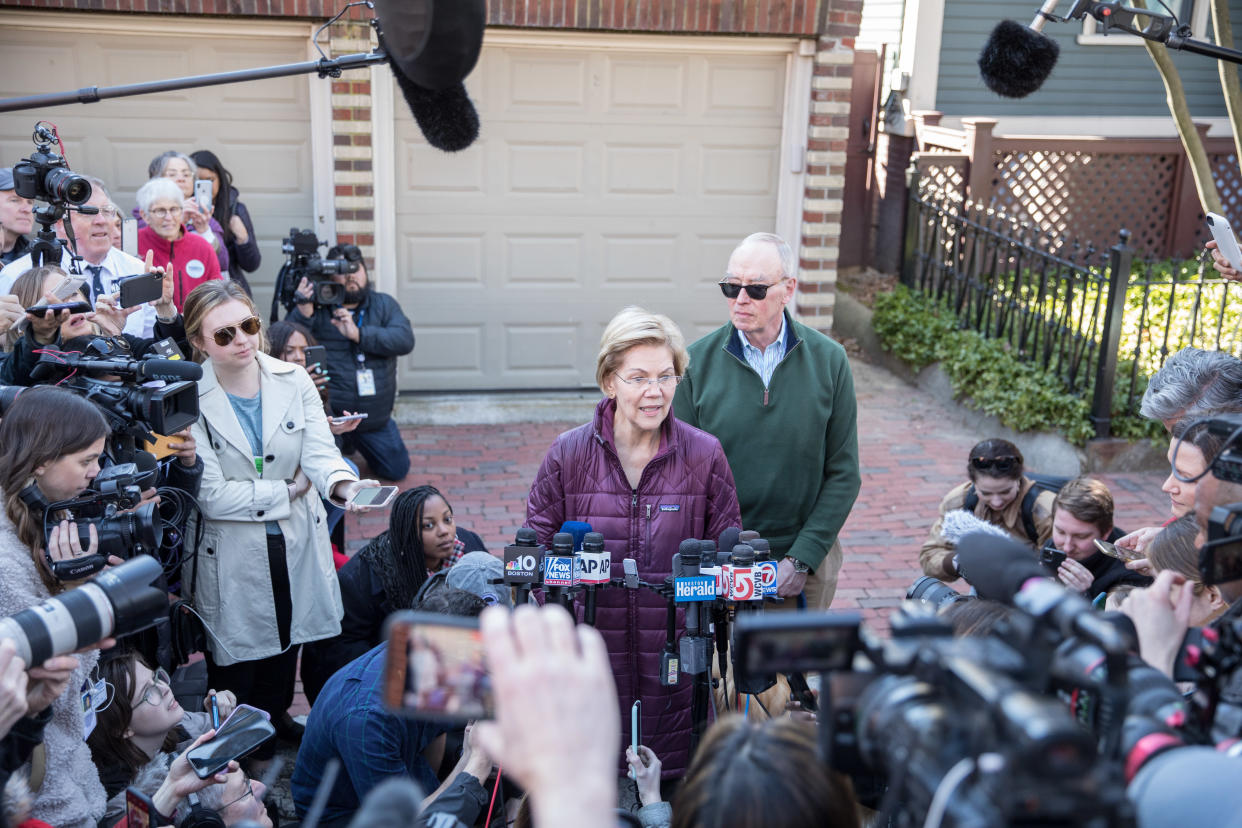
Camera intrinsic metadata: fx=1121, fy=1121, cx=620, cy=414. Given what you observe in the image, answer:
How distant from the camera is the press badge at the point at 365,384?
6.36 metres

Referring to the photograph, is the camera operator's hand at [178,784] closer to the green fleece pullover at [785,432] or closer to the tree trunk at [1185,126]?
the green fleece pullover at [785,432]

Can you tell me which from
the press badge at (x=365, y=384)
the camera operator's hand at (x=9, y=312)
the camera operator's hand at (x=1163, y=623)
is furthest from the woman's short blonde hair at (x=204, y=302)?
the camera operator's hand at (x=1163, y=623)

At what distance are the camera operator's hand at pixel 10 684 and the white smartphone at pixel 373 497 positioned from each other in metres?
1.51

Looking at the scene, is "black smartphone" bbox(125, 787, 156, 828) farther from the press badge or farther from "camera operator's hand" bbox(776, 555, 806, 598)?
the press badge

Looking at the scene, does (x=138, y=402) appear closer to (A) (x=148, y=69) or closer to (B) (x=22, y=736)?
(B) (x=22, y=736)

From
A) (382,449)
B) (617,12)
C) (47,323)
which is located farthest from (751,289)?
(617,12)

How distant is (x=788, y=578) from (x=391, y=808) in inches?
101

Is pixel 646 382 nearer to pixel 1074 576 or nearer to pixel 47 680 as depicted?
pixel 1074 576

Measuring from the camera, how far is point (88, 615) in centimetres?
209

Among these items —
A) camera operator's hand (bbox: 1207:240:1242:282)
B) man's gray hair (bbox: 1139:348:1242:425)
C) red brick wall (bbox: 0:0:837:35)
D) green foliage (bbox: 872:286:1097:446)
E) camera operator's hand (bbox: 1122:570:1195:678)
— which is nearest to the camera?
camera operator's hand (bbox: 1122:570:1195:678)

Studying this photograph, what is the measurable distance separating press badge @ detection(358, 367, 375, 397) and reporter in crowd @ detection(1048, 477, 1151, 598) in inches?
151

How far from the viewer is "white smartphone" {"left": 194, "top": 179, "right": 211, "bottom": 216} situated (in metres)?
6.29

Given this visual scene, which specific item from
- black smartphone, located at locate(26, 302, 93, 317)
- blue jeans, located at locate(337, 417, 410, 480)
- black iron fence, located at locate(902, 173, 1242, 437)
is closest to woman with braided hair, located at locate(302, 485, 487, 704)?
black smartphone, located at locate(26, 302, 93, 317)

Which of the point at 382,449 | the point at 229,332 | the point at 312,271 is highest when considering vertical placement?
the point at 229,332
